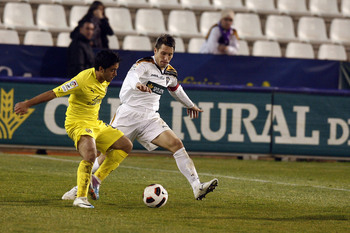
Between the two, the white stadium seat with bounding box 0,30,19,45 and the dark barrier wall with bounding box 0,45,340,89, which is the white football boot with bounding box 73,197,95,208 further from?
the white stadium seat with bounding box 0,30,19,45

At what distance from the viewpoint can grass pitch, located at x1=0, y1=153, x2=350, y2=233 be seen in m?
6.30

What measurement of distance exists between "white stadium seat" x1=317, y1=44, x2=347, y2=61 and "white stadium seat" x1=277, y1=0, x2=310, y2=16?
4.33 ft

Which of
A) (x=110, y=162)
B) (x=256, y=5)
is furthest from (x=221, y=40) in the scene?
(x=110, y=162)

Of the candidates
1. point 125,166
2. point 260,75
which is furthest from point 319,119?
point 125,166

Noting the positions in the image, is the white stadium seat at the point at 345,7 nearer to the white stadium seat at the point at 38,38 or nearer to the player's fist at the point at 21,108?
the white stadium seat at the point at 38,38

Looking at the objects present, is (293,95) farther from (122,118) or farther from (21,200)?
(21,200)

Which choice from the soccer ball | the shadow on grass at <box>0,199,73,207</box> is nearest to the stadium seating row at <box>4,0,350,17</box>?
the shadow on grass at <box>0,199,73,207</box>

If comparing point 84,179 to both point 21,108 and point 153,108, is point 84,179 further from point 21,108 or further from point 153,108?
point 153,108

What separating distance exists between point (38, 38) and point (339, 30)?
7.58m

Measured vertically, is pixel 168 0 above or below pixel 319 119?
above

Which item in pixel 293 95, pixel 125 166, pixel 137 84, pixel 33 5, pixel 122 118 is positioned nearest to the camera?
pixel 137 84

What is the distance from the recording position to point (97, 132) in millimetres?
7660

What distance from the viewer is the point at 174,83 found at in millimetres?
8406

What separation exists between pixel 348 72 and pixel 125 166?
20.0ft
